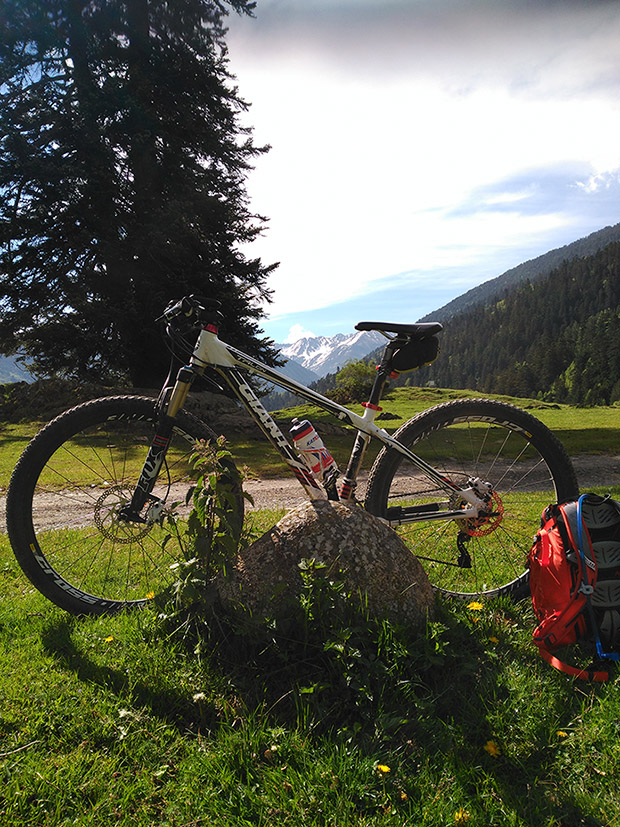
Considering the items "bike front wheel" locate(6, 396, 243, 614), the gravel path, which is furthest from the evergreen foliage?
"bike front wheel" locate(6, 396, 243, 614)

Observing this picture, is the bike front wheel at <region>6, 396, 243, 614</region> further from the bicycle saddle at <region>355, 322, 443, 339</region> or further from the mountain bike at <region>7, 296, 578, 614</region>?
the bicycle saddle at <region>355, 322, 443, 339</region>

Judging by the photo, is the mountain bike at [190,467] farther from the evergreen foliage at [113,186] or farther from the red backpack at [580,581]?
the evergreen foliage at [113,186]

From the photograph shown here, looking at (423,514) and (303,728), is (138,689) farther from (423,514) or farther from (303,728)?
(423,514)

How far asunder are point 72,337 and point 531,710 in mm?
18782

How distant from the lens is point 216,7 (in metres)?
19.6

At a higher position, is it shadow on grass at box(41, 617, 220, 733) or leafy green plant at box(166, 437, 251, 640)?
leafy green plant at box(166, 437, 251, 640)

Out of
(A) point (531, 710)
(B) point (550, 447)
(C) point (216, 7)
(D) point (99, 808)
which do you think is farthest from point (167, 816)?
(C) point (216, 7)

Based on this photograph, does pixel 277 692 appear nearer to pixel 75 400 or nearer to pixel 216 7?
pixel 75 400

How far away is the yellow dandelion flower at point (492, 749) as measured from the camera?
80.5 inches

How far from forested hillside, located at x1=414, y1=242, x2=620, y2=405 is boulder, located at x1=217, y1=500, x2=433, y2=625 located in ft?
335

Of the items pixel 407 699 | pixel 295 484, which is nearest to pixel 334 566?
pixel 407 699

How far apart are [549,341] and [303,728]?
134 m

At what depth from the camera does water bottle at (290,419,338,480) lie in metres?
3.38

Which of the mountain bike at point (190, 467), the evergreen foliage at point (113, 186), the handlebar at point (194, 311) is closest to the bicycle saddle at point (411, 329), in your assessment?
the mountain bike at point (190, 467)
